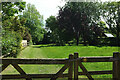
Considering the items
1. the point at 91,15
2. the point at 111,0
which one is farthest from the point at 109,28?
the point at 91,15

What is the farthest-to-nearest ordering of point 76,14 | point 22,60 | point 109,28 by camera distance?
point 109,28
point 76,14
point 22,60

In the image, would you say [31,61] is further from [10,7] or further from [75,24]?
[75,24]

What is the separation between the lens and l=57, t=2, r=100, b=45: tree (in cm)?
2712

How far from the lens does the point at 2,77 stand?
368cm

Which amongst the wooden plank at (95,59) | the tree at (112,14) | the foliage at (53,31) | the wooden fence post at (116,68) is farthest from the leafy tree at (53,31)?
the wooden plank at (95,59)

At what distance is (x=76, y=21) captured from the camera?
28.5m

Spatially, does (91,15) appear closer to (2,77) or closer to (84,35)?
(84,35)

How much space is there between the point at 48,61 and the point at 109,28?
118 ft

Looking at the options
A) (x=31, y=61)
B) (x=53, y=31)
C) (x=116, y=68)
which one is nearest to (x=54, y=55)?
(x=116, y=68)

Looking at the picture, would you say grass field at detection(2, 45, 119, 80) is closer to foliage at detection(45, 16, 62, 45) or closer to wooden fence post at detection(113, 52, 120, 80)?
wooden fence post at detection(113, 52, 120, 80)

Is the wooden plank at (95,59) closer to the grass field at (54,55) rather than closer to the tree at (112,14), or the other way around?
the grass field at (54,55)

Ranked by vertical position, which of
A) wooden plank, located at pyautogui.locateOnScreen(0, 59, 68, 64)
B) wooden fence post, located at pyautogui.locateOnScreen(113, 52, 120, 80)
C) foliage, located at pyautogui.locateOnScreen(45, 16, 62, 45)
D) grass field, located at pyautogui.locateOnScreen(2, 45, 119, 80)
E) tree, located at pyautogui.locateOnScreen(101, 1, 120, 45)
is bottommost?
grass field, located at pyautogui.locateOnScreen(2, 45, 119, 80)

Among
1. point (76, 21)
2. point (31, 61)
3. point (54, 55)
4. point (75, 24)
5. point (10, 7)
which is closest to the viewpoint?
point (31, 61)

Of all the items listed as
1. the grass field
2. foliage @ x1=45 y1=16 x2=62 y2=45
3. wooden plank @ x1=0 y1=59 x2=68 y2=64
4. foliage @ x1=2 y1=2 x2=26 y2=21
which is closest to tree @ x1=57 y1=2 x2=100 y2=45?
foliage @ x1=45 y1=16 x2=62 y2=45
